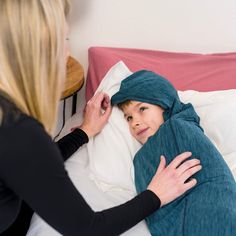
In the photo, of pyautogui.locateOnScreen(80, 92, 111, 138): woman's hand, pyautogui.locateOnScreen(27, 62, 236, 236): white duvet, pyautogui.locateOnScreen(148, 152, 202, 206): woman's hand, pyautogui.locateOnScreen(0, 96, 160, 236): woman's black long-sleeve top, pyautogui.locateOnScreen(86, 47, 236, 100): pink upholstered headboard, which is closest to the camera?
pyautogui.locateOnScreen(0, 96, 160, 236): woman's black long-sleeve top

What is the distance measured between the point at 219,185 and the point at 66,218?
19.1 inches

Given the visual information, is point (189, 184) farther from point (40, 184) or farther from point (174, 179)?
point (40, 184)

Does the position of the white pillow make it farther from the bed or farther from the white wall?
the white wall

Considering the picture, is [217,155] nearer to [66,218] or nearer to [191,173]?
[191,173]

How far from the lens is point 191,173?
42.1 inches

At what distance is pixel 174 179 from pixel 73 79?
0.76 meters

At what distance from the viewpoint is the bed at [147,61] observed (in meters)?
1.31

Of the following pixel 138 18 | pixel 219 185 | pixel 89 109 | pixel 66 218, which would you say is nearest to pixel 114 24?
pixel 138 18

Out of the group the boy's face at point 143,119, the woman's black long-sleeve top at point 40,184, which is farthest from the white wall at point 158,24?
the woman's black long-sleeve top at point 40,184

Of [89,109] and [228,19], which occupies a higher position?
[228,19]

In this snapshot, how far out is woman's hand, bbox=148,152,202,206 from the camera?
3.32 ft

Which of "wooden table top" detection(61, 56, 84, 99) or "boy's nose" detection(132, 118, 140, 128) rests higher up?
"wooden table top" detection(61, 56, 84, 99)

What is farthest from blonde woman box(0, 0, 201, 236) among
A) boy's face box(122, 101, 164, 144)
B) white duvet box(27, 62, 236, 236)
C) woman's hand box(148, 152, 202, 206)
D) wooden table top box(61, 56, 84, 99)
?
wooden table top box(61, 56, 84, 99)

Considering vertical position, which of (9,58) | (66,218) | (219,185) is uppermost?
(9,58)
